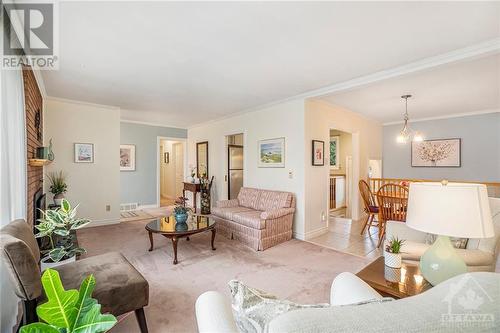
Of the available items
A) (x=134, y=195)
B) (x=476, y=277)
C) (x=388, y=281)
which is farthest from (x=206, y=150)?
(x=476, y=277)

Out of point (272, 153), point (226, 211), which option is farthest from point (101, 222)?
point (272, 153)

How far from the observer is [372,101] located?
4.33 metres

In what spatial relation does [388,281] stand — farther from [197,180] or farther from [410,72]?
[197,180]

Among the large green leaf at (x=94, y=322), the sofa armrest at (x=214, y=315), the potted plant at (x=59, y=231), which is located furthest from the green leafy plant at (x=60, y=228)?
the sofa armrest at (x=214, y=315)

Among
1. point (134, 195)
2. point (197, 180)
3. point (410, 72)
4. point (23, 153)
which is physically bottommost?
point (134, 195)

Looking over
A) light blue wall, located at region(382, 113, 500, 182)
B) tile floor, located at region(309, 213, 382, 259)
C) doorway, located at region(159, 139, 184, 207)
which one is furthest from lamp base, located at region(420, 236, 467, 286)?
doorway, located at region(159, 139, 184, 207)

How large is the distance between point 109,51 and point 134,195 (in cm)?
472

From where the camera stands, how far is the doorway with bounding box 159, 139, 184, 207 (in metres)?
7.89

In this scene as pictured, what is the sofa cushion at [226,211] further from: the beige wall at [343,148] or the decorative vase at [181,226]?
the beige wall at [343,148]

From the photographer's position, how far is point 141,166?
643cm

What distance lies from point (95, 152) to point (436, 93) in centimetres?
635

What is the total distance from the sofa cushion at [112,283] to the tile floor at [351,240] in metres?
2.83

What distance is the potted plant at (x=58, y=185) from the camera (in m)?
3.96

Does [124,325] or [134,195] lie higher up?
[134,195]
